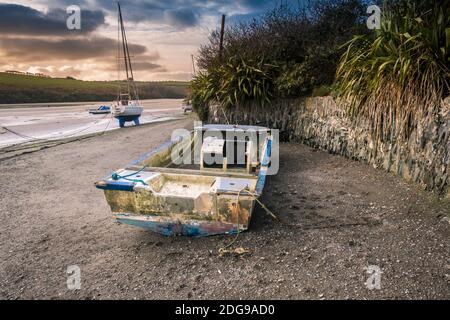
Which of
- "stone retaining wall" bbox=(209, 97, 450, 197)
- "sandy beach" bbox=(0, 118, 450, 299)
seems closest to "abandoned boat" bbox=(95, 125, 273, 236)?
"sandy beach" bbox=(0, 118, 450, 299)

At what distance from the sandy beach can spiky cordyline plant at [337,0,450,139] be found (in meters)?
1.24

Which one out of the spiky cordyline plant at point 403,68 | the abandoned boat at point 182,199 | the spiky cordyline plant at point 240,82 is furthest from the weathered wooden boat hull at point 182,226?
the spiky cordyline plant at point 240,82

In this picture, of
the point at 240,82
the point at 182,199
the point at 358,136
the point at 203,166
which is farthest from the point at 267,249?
the point at 240,82

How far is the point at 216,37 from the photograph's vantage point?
13992mm

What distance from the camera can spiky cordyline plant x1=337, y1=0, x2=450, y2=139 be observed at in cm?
489

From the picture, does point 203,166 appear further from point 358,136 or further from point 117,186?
point 358,136

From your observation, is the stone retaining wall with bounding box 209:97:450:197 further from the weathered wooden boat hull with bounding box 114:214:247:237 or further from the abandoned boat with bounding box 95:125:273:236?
the weathered wooden boat hull with bounding box 114:214:247:237

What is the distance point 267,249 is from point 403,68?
12.2ft

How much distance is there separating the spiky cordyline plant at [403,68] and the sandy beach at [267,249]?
4.07ft

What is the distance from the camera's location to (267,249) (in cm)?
385

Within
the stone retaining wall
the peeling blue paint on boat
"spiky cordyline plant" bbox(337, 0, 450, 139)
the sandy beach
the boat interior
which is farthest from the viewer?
"spiky cordyline plant" bbox(337, 0, 450, 139)

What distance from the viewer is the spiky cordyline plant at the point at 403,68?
193 inches
